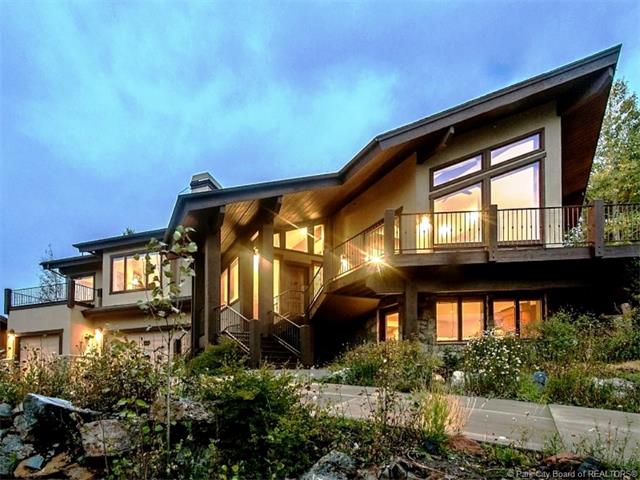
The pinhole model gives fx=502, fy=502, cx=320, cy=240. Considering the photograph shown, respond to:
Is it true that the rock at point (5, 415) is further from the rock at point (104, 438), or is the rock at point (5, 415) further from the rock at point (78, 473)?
the rock at point (104, 438)

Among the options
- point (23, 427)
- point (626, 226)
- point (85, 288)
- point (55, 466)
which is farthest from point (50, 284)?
point (626, 226)

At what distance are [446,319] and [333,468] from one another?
893 cm

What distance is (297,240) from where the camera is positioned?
644 inches

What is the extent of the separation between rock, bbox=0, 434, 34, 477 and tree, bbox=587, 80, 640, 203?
19564 millimetres

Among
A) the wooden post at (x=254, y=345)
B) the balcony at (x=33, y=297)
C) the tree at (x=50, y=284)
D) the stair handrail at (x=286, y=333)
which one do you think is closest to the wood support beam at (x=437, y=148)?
the stair handrail at (x=286, y=333)

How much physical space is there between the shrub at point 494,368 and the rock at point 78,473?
16.0 ft

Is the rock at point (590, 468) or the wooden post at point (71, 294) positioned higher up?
the wooden post at point (71, 294)

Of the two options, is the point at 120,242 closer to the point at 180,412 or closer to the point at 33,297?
the point at 33,297

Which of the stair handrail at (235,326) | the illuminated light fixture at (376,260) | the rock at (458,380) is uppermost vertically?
the illuminated light fixture at (376,260)

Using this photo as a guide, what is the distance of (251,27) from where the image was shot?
11.9 meters

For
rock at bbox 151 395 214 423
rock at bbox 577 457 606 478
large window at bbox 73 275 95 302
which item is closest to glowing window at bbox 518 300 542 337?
rock at bbox 577 457 606 478

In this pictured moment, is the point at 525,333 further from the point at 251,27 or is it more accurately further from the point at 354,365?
the point at 251,27

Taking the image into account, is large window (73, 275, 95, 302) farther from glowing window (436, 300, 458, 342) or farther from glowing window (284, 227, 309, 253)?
glowing window (436, 300, 458, 342)

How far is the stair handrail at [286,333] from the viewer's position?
1227cm
